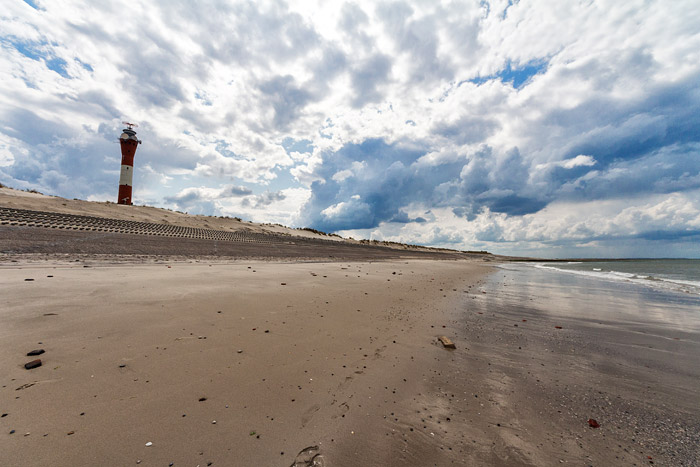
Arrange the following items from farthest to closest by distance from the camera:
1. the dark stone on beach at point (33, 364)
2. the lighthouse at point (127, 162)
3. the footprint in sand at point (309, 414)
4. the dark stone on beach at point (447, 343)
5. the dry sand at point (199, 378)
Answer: the lighthouse at point (127, 162), the dark stone on beach at point (447, 343), the dark stone on beach at point (33, 364), the footprint in sand at point (309, 414), the dry sand at point (199, 378)

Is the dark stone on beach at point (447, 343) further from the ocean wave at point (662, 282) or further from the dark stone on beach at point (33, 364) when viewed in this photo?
the ocean wave at point (662, 282)

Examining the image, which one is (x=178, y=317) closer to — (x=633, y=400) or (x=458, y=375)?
(x=458, y=375)

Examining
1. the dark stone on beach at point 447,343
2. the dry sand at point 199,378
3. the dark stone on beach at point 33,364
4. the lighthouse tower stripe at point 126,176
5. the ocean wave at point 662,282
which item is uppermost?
the lighthouse tower stripe at point 126,176

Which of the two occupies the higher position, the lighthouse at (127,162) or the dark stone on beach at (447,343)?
the lighthouse at (127,162)

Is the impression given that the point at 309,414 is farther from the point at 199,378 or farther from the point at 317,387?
the point at 199,378

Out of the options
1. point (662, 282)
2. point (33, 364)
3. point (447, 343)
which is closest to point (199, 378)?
point (33, 364)

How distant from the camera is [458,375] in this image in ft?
12.6

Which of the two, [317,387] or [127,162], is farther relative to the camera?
[127,162]

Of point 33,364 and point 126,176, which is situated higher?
point 126,176

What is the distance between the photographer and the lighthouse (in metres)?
49.6

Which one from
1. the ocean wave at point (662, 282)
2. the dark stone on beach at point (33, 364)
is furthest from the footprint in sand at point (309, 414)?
the ocean wave at point (662, 282)

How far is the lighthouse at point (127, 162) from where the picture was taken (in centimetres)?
4956

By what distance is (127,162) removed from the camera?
170ft

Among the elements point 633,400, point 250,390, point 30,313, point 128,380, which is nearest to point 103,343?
point 128,380
